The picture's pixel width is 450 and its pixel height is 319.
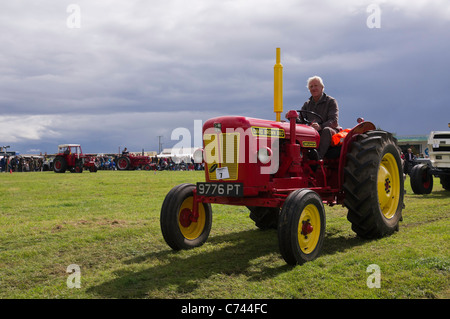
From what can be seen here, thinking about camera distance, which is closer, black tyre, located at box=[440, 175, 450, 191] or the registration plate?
the registration plate

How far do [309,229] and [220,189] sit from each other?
1.13 meters

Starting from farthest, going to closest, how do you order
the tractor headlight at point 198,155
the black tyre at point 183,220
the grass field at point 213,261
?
the tractor headlight at point 198,155 < the black tyre at point 183,220 < the grass field at point 213,261

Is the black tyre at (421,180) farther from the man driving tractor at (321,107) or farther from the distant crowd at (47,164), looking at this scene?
the distant crowd at (47,164)

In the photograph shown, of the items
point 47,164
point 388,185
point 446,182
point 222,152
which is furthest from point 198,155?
point 47,164

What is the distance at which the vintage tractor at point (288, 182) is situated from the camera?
491cm

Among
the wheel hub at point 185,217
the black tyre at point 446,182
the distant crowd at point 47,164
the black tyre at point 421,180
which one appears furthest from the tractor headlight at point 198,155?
the distant crowd at point 47,164

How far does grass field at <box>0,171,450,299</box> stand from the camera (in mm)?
3975

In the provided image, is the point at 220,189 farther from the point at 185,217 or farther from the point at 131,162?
the point at 131,162

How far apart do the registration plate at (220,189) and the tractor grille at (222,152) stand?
11.2 inches

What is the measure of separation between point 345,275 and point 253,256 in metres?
1.31

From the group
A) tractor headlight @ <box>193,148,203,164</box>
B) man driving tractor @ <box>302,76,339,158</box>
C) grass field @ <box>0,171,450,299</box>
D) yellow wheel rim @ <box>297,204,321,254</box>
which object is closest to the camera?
grass field @ <box>0,171,450,299</box>

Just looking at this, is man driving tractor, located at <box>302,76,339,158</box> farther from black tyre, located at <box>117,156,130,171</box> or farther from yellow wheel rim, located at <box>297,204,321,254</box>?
black tyre, located at <box>117,156,130,171</box>

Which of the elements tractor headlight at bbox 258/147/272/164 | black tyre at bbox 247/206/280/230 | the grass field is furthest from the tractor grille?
black tyre at bbox 247/206/280/230
